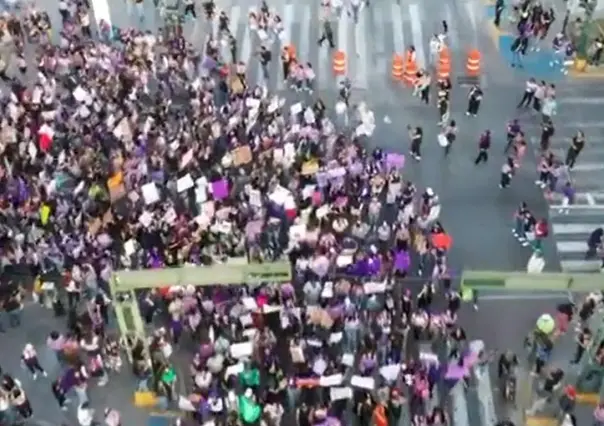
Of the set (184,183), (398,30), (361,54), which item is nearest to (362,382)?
(184,183)

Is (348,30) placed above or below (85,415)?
above

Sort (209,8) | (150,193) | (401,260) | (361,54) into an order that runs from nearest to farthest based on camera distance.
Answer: (401,260), (150,193), (361,54), (209,8)

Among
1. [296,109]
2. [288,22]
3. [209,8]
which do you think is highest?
[209,8]

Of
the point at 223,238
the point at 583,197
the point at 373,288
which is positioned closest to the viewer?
the point at 373,288

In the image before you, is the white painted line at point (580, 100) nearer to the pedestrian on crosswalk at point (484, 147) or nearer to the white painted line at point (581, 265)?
the pedestrian on crosswalk at point (484, 147)

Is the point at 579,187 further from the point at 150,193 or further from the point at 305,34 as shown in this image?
the point at 150,193

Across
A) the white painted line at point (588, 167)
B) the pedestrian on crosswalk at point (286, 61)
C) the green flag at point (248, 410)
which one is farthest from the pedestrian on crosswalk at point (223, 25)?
the green flag at point (248, 410)
